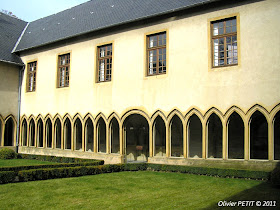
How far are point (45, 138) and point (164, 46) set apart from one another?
11302 millimetres

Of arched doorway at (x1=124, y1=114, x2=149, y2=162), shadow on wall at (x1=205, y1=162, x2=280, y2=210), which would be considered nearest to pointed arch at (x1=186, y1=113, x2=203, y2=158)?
arched doorway at (x1=124, y1=114, x2=149, y2=162)

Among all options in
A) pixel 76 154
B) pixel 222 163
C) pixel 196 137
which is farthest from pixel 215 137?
pixel 76 154

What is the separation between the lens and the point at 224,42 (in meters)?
14.7

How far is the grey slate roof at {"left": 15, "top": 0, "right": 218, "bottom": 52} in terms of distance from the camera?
669 inches

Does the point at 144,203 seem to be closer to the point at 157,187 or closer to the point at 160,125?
the point at 157,187

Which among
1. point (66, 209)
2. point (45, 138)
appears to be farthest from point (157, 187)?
point (45, 138)

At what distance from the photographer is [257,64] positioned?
A: 13539 mm

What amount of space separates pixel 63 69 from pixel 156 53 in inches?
316

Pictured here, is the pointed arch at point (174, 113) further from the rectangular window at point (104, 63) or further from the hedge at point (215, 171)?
the rectangular window at point (104, 63)

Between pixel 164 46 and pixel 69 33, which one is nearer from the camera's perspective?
pixel 164 46

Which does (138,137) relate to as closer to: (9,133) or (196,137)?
(196,137)

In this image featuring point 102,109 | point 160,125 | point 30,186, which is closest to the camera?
point 30,186

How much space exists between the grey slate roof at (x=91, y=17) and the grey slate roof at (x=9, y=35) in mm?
588

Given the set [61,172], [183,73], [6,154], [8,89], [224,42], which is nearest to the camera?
[61,172]
